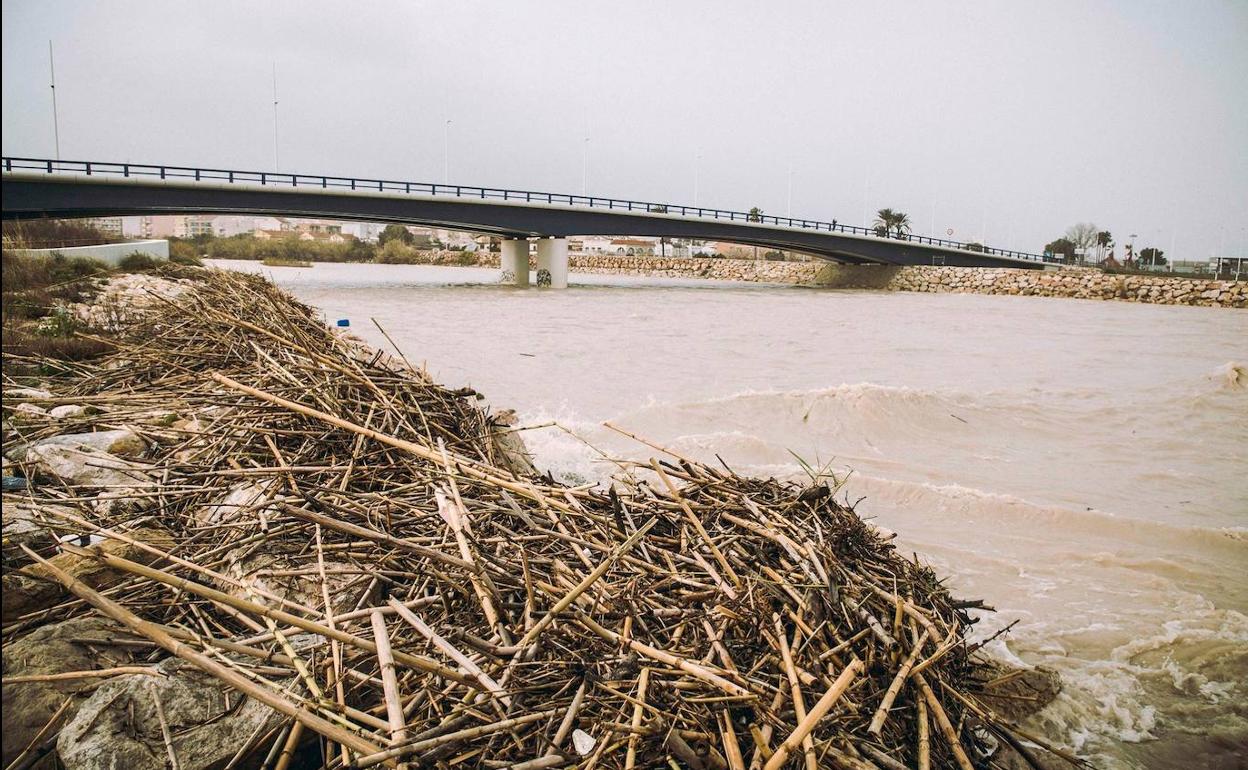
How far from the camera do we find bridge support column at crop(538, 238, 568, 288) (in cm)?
5047

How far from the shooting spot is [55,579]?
2.46 metres

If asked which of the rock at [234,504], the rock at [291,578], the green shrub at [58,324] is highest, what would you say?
the green shrub at [58,324]

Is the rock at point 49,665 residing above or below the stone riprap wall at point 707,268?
below

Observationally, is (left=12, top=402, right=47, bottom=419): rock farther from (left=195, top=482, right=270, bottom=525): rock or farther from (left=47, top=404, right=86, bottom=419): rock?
(left=195, top=482, right=270, bottom=525): rock

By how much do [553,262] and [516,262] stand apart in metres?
5.35

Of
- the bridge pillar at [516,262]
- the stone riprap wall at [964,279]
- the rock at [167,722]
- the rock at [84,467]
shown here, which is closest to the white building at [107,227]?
the rock at [84,467]

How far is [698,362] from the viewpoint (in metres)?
16.6

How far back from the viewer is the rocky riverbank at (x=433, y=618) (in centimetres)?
210

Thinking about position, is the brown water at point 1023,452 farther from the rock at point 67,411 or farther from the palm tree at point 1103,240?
the palm tree at point 1103,240

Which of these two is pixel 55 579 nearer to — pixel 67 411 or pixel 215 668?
pixel 215 668

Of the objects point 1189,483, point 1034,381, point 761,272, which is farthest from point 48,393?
point 761,272

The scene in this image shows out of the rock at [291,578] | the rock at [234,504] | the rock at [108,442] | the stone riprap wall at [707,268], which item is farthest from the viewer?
the stone riprap wall at [707,268]

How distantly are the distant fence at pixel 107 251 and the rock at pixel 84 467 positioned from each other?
992 mm

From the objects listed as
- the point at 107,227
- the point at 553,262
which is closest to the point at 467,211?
the point at 553,262
